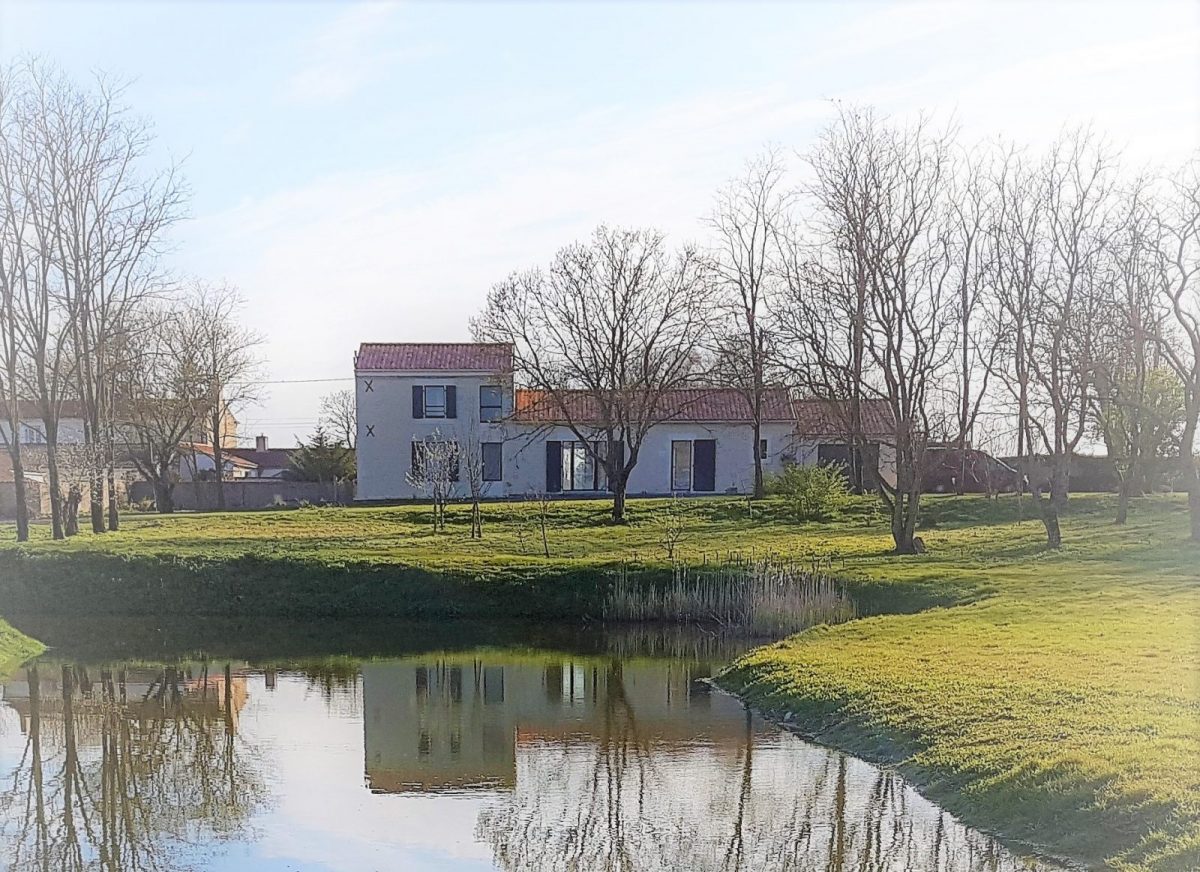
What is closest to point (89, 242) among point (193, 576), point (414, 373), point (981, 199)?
point (193, 576)

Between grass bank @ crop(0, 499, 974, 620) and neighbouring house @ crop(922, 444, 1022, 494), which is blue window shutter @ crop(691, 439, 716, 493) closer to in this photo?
neighbouring house @ crop(922, 444, 1022, 494)

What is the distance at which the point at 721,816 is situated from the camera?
10195 mm

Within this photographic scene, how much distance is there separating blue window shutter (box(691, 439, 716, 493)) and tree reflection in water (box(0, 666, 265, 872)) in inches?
997

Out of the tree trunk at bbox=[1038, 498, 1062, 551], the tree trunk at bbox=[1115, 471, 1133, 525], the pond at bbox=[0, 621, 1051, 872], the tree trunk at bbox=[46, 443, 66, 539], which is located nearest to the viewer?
the pond at bbox=[0, 621, 1051, 872]

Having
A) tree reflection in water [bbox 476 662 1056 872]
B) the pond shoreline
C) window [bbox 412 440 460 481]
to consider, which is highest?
window [bbox 412 440 460 481]

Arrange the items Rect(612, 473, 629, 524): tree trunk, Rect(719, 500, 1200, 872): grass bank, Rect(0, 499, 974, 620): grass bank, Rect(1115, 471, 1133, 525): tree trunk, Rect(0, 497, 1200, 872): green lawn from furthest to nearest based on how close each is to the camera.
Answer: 1. Rect(612, 473, 629, 524): tree trunk
2. Rect(1115, 471, 1133, 525): tree trunk
3. Rect(0, 499, 974, 620): grass bank
4. Rect(0, 497, 1200, 872): green lawn
5. Rect(719, 500, 1200, 872): grass bank

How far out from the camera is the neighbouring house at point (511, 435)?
4088cm

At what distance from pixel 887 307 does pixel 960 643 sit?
11217mm

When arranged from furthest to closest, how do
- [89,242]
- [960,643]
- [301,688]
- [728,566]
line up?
1. [89,242]
2. [728,566]
3. [301,688]
4. [960,643]

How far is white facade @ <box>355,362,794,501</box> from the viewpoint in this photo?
40875 mm

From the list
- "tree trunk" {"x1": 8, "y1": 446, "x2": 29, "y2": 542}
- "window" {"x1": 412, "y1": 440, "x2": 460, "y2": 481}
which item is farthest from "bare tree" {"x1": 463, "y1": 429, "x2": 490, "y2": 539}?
"tree trunk" {"x1": 8, "y1": 446, "x2": 29, "y2": 542}

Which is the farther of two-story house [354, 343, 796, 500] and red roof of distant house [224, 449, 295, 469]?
red roof of distant house [224, 449, 295, 469]

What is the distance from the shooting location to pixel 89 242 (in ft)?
95.6

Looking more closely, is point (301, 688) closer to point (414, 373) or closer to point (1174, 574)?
point (1174, 574)
